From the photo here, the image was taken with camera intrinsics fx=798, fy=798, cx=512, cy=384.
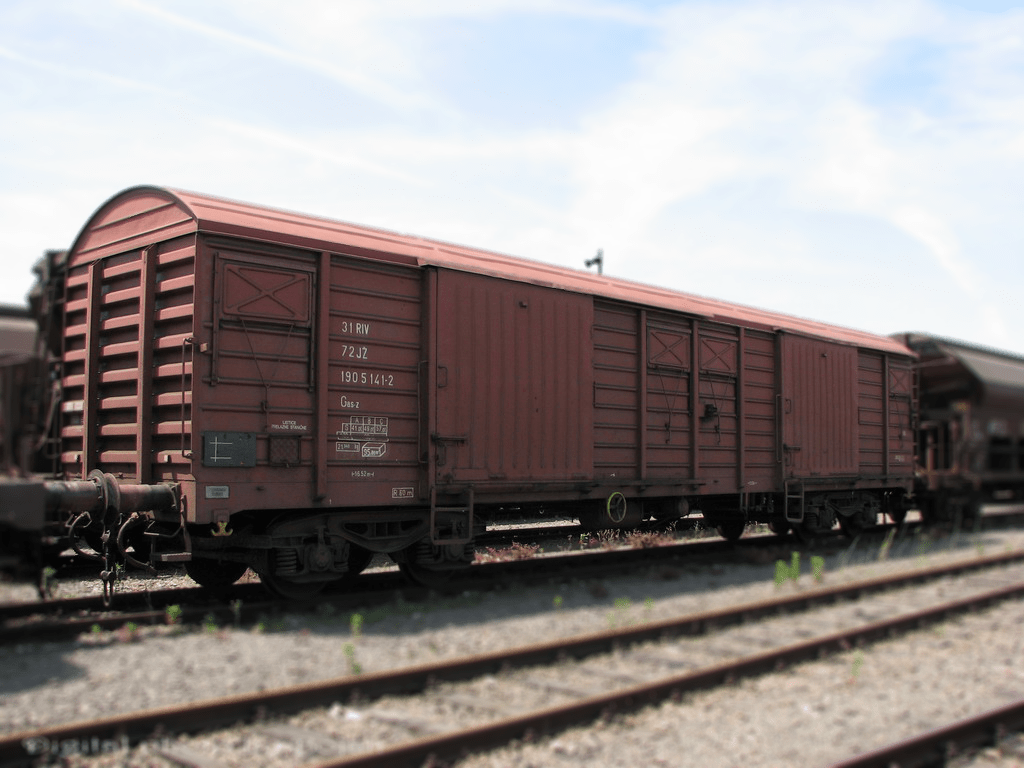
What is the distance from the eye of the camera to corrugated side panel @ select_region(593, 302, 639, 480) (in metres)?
10.7

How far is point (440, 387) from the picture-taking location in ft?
29.2

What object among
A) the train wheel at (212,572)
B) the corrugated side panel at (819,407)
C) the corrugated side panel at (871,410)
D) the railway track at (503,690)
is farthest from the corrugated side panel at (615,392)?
the corrugated side panel at (871,410)

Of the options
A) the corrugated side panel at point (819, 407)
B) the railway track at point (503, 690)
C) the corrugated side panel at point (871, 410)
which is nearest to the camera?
the railway track at point (503, 690)

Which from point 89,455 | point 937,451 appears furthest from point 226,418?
point 937,451

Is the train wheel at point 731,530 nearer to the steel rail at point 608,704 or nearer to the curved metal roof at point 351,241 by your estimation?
the curved metal roof at point 351,241

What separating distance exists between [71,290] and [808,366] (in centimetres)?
1141

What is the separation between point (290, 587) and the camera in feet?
27.1

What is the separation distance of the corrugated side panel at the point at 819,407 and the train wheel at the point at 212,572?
9014mm

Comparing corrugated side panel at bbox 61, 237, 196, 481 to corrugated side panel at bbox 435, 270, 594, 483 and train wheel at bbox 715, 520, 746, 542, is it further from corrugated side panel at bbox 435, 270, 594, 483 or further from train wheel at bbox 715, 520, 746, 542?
train wheel at bbox 715, 520, 746, 542

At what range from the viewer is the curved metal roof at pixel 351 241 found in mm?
7867

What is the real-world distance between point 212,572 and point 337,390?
8.70 feet

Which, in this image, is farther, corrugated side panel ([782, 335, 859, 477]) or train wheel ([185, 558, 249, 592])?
corrugated side panel ([782, 335, 859, 477])

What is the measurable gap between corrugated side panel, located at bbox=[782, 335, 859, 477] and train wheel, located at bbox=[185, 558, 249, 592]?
29.6ft

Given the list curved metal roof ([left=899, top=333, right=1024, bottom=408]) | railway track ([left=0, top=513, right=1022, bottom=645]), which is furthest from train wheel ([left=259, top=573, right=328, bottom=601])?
curved metal roof ([left=899, top=333, right=1024, bottom=408])
